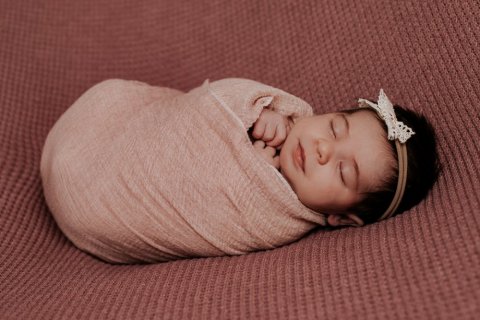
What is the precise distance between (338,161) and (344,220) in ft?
0.48

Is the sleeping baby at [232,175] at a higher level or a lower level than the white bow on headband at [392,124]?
lower

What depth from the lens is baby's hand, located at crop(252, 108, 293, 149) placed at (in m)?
1.17

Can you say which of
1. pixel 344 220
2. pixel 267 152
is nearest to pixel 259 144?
pixel 267 152

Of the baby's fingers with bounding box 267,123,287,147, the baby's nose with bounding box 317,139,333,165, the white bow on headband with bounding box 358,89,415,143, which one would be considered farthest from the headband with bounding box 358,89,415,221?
the baby's fingers with bounding box 267,123,287,147

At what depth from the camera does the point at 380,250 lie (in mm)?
932

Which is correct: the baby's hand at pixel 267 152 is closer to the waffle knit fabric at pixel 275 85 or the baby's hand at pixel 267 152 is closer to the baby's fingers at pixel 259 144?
the baby's fingers at pixel 259 144

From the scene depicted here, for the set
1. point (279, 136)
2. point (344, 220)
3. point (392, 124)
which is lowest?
point (344, 220)

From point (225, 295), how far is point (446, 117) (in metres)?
0.60

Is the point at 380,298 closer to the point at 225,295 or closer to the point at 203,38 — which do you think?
the point at 225,295

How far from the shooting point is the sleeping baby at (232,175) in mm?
1076

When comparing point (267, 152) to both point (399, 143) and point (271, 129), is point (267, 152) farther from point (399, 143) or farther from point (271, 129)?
point (399, 143)

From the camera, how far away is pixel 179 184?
1.10 m

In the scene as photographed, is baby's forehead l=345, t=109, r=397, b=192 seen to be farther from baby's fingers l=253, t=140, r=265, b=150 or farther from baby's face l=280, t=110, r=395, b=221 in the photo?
baby's fingers l=253, t=140, r=265, b=150

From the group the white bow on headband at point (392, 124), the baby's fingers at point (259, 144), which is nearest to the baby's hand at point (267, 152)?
the baby's fingers at point (259, 144)
